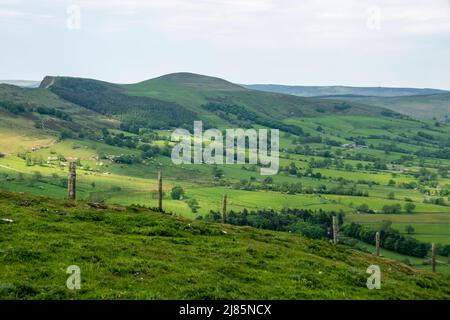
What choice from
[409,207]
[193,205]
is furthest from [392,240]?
[409,207]

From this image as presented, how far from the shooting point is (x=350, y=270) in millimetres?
34531

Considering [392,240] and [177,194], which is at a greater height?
[177,194]

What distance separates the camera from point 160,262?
99.0 feet

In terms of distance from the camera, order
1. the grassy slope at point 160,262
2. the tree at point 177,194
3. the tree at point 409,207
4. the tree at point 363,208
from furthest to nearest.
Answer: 1. the tree at point 409,207
2. the tree at point 363,208
3. the tree at point 177,194
4. the grassy slope at point 160,262

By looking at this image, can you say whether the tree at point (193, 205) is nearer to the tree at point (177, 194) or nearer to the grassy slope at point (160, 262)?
the tree at point (177, 194)

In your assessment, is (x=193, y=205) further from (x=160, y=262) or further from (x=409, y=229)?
(x=160, y=262)

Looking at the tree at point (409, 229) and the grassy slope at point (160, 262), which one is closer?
the grassy slope at point (160, 262)

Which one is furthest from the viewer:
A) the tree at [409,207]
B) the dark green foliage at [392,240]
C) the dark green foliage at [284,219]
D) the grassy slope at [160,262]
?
the tree at [409,207]

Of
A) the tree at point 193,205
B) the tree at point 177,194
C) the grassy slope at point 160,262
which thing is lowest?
the tree at point 193,205

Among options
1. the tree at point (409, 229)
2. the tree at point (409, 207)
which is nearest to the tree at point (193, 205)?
the tree at point (409, 229)

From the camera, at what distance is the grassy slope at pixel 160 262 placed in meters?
26.0

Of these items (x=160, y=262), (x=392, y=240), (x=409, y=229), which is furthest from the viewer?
(x=409, y=229)
